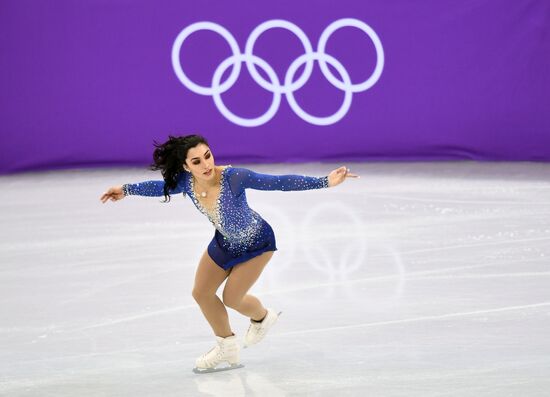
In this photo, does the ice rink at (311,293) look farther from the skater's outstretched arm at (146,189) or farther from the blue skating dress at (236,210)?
the skater's outstretched arm at (146,189)

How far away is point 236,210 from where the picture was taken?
4.68 m

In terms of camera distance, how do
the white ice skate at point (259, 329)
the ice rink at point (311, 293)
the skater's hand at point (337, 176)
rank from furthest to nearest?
1. the white ice skate at point (259, 329)
2. the ice rink at point (311, 293)
3. the skater's hand at point (337, 176)

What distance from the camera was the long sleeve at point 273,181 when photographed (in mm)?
4520

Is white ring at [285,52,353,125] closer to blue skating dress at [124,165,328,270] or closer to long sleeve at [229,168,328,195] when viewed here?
blue skating dress at [124,165,328,270]

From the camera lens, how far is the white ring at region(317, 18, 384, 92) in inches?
392

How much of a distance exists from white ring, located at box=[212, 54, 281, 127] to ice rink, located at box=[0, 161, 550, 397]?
1464 mm

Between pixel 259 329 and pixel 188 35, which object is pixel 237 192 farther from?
pixel 188 35

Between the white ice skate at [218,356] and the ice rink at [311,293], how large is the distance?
54 millimetres

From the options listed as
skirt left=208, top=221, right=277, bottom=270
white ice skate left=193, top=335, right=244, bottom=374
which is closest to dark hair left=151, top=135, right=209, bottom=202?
skirt left=208, top=221, right=277, bottom=270

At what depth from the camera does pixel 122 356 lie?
Result: 5.00 meters

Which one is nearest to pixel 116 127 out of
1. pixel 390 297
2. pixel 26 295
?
pixel 26 295

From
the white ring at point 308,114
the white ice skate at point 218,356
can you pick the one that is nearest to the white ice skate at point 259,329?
the white ice skate at point 218,356

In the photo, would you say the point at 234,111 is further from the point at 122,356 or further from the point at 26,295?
the point at 122,356

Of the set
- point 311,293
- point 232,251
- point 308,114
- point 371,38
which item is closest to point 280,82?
point 308,114
